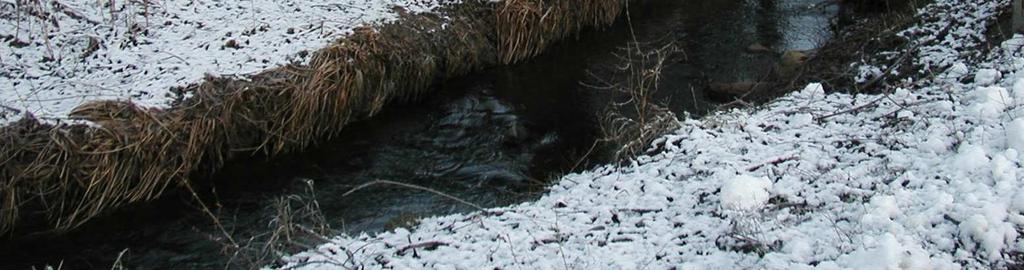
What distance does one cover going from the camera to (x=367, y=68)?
770 cm

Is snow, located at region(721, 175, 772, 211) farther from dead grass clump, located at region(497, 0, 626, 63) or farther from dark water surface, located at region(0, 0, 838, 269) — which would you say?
dead grass clump, located at region(497, 0, 626, 63)

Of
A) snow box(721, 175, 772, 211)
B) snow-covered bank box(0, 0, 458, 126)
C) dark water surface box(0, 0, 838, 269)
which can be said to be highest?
snow box(721, 175, 772, 211)

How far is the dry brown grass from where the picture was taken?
19.4 ft

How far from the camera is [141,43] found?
756cm

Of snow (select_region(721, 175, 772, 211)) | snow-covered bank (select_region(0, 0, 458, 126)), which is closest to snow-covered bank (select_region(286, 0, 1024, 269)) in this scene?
snow (select_region(721, 175, 772, 211))

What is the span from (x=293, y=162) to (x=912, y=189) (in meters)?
4.58

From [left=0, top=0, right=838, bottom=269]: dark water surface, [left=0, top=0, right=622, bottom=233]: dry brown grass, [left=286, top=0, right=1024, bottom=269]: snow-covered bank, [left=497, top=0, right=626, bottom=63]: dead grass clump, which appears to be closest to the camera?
[left=286, top=0, right=1024, bottom=269]: snow-covered bank

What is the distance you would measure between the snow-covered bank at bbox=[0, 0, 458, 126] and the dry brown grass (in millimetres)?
239

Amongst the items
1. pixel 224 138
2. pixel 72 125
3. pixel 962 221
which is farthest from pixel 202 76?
pixel 962 221

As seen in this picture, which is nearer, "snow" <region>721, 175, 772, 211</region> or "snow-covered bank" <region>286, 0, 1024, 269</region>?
"snow-covered bank" <region>286, 0, 1024, 269</region>

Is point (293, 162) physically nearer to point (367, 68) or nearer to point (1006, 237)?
point (367, 68)

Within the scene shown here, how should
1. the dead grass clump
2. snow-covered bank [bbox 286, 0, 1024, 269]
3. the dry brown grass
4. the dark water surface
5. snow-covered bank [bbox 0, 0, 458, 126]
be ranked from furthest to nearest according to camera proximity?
the dead grass clump → snow-covered bank [bbox 0, 0, 458, 126] → the dry brown grass → the dark water surface → snow-covered bank [bbox 286, 0, 1024, 269]

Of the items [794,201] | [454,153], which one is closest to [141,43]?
[454,153]

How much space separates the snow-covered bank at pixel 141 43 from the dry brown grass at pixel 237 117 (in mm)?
239
